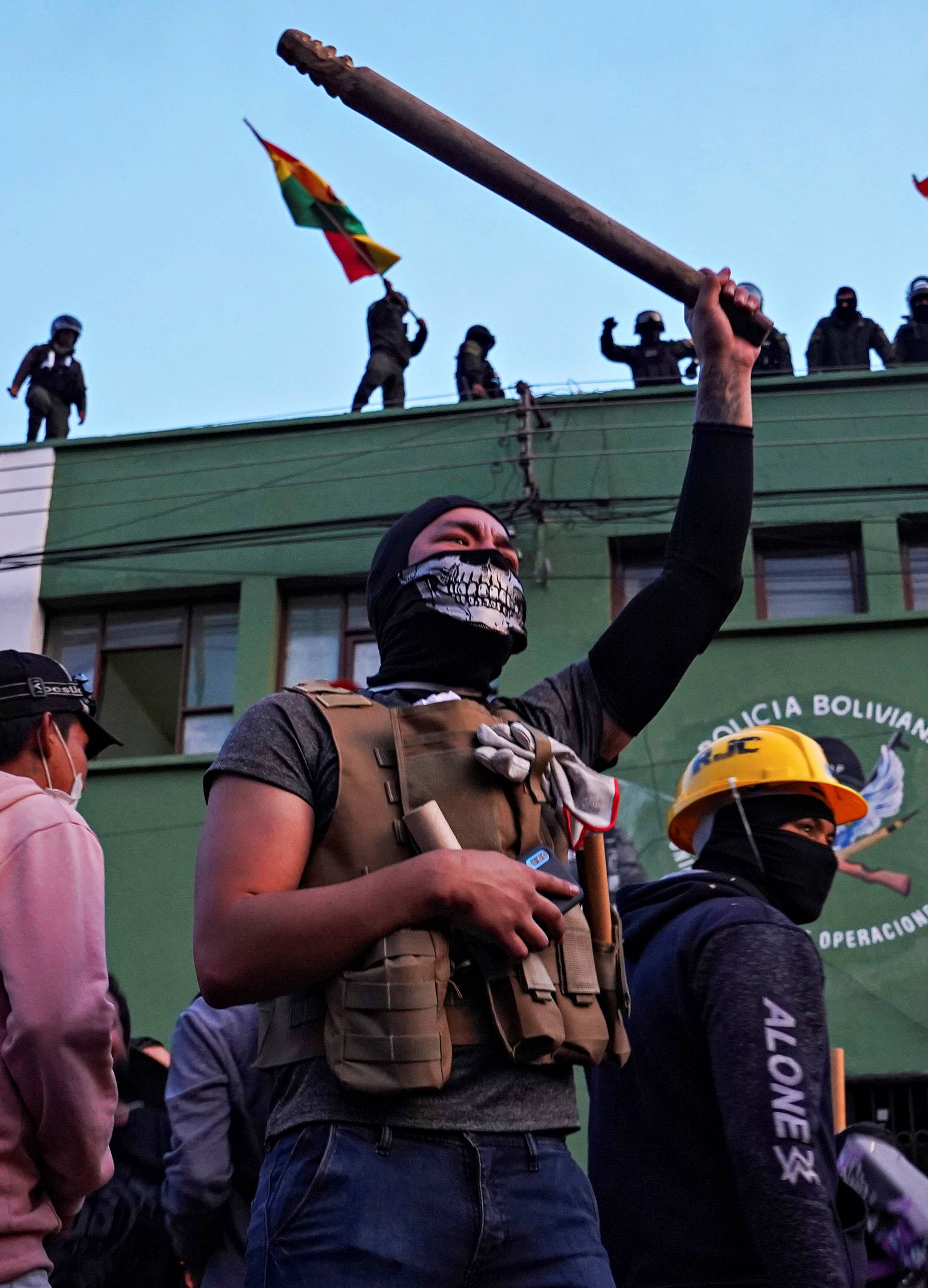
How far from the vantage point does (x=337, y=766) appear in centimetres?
252

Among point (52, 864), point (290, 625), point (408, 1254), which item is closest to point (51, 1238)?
point (52, 864)

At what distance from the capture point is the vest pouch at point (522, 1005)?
7.66ft

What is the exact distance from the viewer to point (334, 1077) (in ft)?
7.60

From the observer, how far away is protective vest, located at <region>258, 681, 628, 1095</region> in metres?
2.29

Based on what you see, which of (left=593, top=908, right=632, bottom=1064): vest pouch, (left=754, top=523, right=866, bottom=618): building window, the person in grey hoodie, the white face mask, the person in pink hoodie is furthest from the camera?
(left=754, top=523, right=866, bottom=618): building window

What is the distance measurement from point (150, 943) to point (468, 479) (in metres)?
5.17

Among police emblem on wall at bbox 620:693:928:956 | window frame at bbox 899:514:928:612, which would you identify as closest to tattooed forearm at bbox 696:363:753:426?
police emblem on wall at bbox 620:693:928:956

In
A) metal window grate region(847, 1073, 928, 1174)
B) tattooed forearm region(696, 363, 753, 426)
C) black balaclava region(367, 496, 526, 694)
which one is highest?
tattooed forearm region(696, 363, 753, 426)

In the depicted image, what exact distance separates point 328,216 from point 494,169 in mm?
12829

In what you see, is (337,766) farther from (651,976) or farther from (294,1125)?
(651,976)

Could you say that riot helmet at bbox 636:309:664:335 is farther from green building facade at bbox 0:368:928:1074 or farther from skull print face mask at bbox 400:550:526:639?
skull print face mask at bbox 400:550:526:639

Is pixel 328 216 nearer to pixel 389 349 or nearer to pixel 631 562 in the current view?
pixel 389 349

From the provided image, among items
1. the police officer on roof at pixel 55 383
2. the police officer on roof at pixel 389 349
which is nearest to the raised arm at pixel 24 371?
the police officer on roof at pixel 55 383

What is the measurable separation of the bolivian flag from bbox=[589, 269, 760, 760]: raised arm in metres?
13.0
